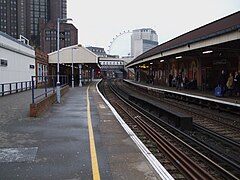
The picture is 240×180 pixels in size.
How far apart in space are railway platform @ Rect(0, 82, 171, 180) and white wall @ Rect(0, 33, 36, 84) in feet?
40.9

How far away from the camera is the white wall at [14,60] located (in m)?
21.2

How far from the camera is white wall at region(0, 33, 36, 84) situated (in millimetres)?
21247

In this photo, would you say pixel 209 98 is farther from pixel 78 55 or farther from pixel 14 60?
pixel 78 55

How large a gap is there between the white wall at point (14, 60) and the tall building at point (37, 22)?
65225 millimetres

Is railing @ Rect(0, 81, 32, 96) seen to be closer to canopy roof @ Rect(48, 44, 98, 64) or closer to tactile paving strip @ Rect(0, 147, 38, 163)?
canopy roof @ Rect(48, 44, 98, 64)

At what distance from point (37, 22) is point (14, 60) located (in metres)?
96.7

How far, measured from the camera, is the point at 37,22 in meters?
115

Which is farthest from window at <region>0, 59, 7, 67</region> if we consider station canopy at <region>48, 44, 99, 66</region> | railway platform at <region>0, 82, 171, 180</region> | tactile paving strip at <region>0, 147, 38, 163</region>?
station canopy at <region>48, 44, 99, 66</region>

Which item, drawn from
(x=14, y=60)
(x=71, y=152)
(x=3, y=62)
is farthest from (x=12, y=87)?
(x=71, y=152)

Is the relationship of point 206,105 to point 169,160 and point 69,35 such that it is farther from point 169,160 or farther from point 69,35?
point 69,35

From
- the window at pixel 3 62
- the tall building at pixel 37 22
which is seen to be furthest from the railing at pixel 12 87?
the tall building at pixel 37 22

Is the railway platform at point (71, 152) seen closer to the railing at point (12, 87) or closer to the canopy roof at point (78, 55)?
the railing at point (12, 87)

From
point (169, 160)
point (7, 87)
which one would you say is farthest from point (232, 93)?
point (7, 87)

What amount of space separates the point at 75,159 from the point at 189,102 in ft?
50.2
